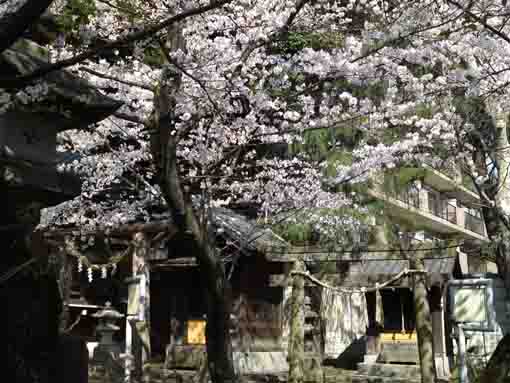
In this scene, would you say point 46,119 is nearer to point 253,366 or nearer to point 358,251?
point 358,251

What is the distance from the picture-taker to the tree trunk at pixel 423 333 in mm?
9938

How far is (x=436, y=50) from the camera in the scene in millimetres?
10117

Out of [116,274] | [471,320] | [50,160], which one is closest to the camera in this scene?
[50,160]

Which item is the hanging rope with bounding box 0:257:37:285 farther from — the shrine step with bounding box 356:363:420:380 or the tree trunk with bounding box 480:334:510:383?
Result: the shrine step with bounding box 356:363:420:380

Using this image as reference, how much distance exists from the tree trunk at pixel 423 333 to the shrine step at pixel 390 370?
20.0ft

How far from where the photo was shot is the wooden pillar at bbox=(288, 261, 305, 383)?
10820 millimetres

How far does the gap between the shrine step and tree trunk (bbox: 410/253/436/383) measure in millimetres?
6098

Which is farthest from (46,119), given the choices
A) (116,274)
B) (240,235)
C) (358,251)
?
(116,274)

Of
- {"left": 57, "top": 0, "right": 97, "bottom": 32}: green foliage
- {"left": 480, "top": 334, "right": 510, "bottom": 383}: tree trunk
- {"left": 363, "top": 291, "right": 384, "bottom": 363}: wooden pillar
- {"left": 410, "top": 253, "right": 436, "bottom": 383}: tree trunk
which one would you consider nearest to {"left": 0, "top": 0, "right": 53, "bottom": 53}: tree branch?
{"left": 480, "top": 334, "right": 510, "bottom": 383}: tree trunk

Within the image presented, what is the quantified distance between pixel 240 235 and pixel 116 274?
6.21 meters

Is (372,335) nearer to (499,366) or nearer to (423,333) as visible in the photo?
(423,333)

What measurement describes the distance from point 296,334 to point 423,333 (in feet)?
7.69

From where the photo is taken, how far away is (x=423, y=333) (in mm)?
10156

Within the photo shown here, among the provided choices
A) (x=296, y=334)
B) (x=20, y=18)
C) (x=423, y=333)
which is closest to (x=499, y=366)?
(x=423, y=333)
